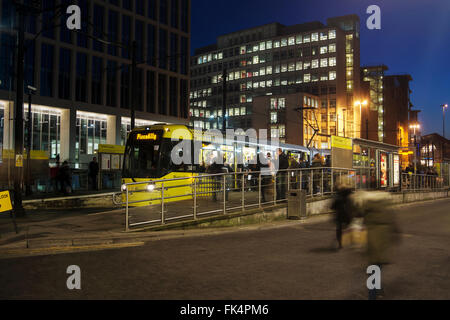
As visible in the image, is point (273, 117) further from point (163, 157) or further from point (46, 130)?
point (163, 157)

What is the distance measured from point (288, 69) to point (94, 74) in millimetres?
63459

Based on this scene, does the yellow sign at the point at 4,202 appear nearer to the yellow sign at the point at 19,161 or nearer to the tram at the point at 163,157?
the yellow sign at the point at 19,161

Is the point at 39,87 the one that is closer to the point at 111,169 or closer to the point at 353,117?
the point at 111,169

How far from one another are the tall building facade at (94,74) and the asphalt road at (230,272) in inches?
1220

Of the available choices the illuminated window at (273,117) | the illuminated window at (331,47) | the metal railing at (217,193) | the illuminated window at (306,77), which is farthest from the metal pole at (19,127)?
the illuminated window at (306,77)

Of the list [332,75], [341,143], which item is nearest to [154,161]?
[341,143]

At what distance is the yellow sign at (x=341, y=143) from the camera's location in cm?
1666

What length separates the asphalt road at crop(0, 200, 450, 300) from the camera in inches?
220

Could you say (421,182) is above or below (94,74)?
below

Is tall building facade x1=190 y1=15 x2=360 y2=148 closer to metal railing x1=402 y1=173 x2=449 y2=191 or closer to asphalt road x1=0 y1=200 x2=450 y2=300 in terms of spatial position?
metal railing x1=402 y1=173 x2=449 y2=191

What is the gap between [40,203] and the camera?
58.6 feet

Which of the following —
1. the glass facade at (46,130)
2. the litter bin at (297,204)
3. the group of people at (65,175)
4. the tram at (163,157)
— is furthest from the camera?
the glass facade at (46,130)

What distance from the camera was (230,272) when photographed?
676 centimetres

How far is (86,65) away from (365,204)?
43.4 meters
